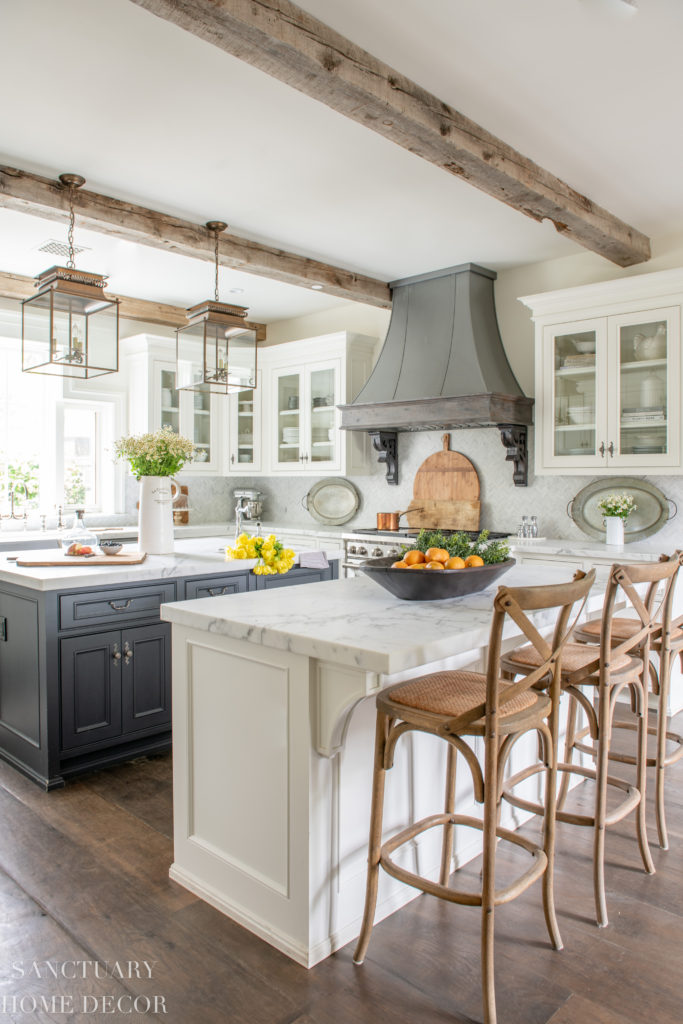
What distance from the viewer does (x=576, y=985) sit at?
1.82 meters

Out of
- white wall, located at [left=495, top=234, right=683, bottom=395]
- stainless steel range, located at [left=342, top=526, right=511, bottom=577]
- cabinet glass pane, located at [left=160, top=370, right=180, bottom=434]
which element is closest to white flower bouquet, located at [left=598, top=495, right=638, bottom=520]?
stainless steel range, located at [left=342, top=526, right=511, bottom=577]

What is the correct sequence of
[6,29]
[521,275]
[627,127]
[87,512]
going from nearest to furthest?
[6,29]
[627,127]
[521,275]
[87,512]

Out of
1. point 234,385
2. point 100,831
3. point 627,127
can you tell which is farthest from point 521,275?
point 100,831

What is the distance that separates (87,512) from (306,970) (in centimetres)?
494

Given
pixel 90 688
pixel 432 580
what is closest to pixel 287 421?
pixel 90 688

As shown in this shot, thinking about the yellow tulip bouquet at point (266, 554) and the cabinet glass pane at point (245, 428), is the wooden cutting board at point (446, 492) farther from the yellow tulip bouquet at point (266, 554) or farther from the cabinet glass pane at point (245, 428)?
the yellow tulip bouquet at point (266, 554)

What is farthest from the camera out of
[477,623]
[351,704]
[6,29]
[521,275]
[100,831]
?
[521,275]

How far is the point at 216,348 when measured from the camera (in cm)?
386

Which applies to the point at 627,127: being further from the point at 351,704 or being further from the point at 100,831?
the point at 100,831

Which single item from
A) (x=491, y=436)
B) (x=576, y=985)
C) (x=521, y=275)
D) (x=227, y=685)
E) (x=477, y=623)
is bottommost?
(x=576, y=985)

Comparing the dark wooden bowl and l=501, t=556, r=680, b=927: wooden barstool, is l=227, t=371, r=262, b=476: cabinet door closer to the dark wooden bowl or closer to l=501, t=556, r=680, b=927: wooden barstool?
the dark wooden bowl

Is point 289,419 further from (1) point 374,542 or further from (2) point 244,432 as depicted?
(1) point 374,542

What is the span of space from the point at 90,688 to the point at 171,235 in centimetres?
254

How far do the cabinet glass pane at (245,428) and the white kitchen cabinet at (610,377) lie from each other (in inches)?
111
